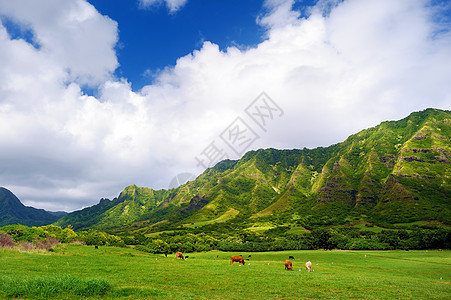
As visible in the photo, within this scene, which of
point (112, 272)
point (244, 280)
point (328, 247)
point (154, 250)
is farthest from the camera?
point (328, 247)

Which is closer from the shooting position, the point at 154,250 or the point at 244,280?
the point at 244,280

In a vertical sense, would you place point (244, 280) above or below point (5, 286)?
below

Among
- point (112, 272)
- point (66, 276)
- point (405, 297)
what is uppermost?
point (66, 276)

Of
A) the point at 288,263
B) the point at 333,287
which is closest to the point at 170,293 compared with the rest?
the point at 333,287

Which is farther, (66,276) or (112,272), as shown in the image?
(112,272)

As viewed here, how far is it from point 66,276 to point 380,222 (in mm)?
216078

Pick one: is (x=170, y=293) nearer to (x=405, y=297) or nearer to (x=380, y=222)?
(x=405, y=297)

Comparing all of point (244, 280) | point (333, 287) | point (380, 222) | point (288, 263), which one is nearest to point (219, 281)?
point (244, 280)

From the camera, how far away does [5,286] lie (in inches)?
632

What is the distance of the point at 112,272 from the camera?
1158 inches

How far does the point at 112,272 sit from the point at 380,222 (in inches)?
8191

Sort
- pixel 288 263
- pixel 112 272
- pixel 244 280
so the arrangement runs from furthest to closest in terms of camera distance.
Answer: pixel 288 263 → pixel 112 272 → pixel 244 280

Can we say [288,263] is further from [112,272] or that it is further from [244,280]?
[112,272]

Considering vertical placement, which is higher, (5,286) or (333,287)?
(5,286)
